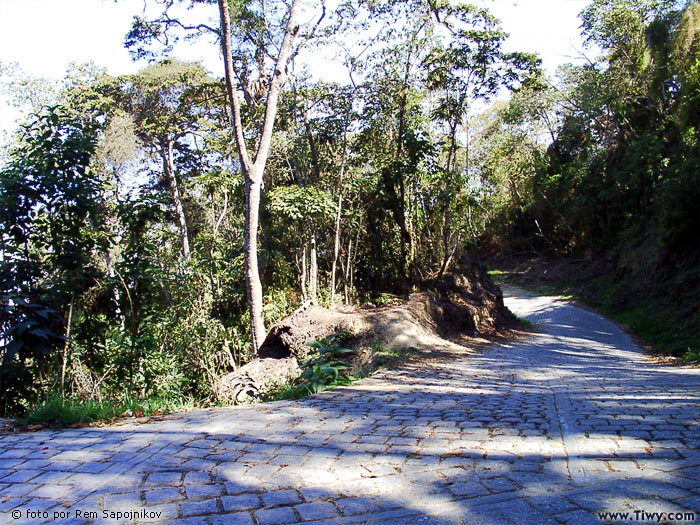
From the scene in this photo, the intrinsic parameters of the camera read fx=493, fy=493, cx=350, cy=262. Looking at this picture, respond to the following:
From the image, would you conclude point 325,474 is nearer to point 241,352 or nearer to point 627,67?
point 241,352

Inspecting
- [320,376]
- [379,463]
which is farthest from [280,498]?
[320,376]

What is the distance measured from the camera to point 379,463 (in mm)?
3424

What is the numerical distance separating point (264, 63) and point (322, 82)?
199cm

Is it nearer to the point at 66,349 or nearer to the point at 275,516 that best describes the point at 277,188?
the point at 66,349

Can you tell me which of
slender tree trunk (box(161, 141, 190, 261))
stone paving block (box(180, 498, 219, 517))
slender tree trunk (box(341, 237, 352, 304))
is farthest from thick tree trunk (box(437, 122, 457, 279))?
slender tree trunk (box(161, 141, 190, 261))

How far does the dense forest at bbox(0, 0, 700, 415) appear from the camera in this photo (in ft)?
24.4

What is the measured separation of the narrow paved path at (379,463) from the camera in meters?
2.72

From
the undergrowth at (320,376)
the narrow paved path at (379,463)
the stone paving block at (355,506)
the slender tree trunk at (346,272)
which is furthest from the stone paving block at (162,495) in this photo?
the slender tree trunk at (346,272)

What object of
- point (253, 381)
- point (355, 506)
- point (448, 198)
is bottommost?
point (253, 381)

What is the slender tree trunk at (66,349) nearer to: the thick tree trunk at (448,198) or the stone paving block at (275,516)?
the stone paving block at (275,516)

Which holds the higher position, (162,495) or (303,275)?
(303,275)

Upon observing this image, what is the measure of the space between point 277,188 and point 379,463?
10685mm

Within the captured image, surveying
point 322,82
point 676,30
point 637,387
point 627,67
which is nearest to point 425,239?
point 322,82

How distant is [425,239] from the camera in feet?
52.9
